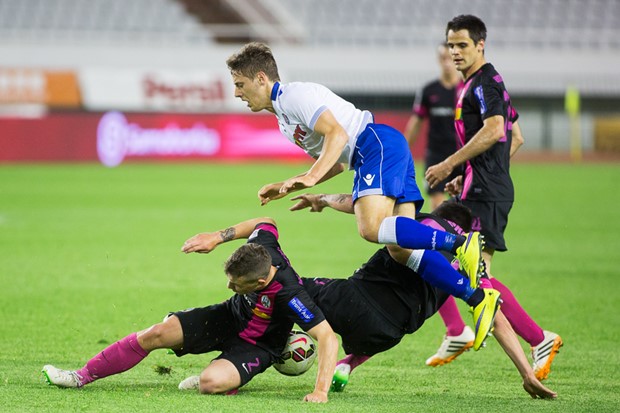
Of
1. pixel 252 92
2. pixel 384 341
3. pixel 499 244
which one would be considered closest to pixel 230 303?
pixel 384 341

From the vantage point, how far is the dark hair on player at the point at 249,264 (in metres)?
5.34

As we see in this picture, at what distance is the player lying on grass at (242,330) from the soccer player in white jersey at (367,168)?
47 cm

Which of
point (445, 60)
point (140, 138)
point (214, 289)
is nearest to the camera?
point (214, 289)

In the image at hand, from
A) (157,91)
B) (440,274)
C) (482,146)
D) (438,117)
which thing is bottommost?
(157,91)

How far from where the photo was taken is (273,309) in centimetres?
563

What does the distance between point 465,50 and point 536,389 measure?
7.59ft

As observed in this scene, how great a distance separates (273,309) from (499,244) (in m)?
1.72

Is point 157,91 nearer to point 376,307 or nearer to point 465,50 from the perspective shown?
point 465,50

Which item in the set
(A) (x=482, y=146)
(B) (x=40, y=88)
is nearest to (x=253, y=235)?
(A) (x=482, y=146)

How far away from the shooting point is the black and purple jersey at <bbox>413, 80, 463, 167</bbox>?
35.3 ft

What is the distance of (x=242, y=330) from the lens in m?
5.81

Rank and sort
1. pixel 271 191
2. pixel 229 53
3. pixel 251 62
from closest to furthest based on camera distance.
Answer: pixel 271 191 < pixel 251 62 < pixel 229 53

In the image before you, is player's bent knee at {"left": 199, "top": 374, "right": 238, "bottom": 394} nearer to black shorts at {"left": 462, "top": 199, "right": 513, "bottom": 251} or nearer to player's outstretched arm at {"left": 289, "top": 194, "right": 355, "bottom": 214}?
player's outstretched arm at {"left": 289, "top": 194, "right": 355, "bottom": 214}

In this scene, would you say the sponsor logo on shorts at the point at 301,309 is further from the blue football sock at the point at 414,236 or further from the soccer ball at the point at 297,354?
the blue football sock at the point at 414,236
